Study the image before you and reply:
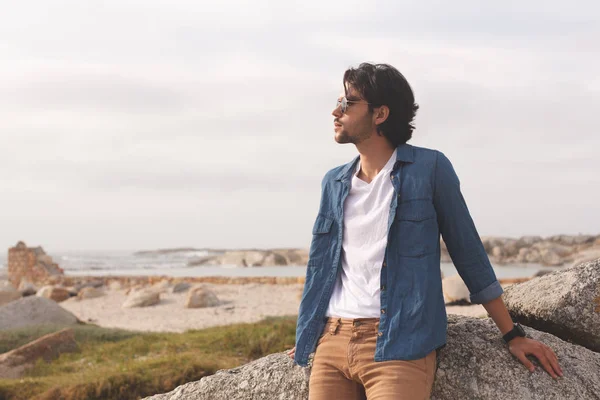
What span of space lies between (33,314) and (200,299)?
4961 mm

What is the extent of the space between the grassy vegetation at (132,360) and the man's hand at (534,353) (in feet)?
19.2

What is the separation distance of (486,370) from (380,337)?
705 mm

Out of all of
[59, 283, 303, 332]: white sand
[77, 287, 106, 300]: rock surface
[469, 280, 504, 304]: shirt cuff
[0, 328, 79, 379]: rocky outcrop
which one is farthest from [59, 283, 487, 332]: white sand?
[469, 280, 504, 304]: shirt cuff

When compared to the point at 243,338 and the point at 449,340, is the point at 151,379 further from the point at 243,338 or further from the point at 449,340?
the point at 449,340

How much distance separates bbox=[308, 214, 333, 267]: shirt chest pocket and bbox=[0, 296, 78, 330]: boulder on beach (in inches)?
544

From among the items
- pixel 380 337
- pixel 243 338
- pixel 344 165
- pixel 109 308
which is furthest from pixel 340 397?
pixel 109 308

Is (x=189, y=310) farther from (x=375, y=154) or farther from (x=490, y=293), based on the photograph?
(x=490, y=293)

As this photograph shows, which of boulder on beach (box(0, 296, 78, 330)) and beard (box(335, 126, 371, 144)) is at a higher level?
beard (box(335, 126, 371, 144))

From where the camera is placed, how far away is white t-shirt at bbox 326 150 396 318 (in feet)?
9.92

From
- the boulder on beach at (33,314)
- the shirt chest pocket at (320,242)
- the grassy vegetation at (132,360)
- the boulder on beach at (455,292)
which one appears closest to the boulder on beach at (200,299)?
the boulder on beach at (33,314)

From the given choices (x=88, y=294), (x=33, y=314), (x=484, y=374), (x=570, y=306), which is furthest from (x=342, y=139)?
(x=88, y=294)

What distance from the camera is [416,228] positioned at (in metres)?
3.00

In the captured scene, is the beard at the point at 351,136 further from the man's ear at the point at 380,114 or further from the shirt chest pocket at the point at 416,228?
the shirt chest pocket at the point at 416,228

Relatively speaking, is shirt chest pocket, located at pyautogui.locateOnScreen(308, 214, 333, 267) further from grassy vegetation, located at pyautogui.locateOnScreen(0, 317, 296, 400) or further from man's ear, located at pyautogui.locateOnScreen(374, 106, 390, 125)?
grassy vegetation, located at pyautogui.locateOnScreen(0, 317, 296, 400)
